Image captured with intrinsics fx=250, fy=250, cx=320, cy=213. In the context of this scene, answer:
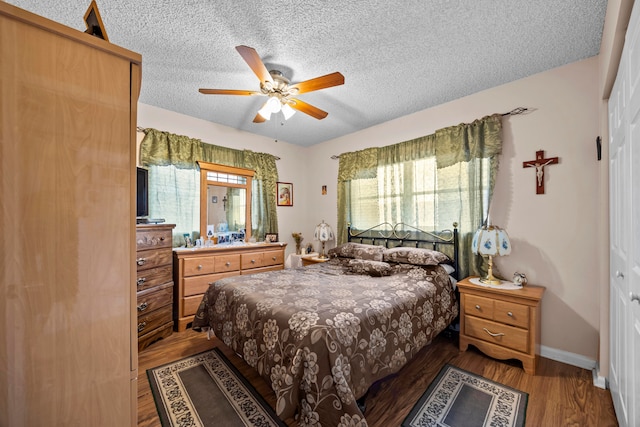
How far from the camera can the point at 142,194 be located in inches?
106

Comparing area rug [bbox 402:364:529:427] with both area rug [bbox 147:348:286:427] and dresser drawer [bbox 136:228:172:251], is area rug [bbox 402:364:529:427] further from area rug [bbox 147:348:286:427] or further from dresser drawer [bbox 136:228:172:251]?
dresser drawer [bbox 136:228:172:251]

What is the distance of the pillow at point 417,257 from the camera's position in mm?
2676

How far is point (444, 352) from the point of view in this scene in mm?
2416

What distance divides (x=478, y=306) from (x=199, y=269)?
120 inches

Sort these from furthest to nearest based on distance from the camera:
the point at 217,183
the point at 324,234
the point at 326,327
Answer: the point at 324,234 < the point at 217,183 < the point at 326,327

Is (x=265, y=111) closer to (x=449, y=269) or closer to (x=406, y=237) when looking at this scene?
(x=406, y=237)

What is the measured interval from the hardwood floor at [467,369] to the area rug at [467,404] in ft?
0.18

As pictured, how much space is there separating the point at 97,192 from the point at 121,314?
45 cm

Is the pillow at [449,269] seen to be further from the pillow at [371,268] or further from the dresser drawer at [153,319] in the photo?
the dresser drawer at [153,319]

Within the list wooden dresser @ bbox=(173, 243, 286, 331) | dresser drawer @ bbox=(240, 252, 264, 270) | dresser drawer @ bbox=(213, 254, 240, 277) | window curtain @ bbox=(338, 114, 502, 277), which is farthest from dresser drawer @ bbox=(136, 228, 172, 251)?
window curtain @ bbox=(338, 114, 502, 277)

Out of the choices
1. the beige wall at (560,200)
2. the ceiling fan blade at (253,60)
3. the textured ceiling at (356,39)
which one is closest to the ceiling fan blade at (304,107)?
the textured ceiling at (356,39)

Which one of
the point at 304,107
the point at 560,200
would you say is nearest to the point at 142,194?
the point at 304,107

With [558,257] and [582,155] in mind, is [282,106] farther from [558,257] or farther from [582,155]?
[558,257]

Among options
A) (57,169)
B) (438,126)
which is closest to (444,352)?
(438,126)
